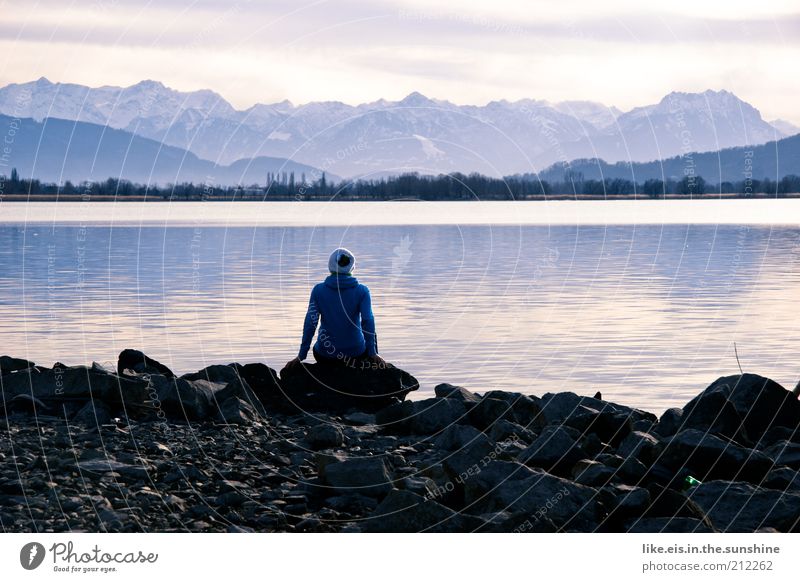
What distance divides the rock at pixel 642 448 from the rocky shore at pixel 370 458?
0.02m

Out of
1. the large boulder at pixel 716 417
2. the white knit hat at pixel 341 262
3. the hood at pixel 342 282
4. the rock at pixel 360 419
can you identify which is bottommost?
the rock at pixel 360 419

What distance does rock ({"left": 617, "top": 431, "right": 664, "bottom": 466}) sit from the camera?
13966 millimetres

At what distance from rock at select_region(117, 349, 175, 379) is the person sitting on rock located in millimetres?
3590

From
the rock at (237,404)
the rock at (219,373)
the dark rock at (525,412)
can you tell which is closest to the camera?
the rock at (237,404)

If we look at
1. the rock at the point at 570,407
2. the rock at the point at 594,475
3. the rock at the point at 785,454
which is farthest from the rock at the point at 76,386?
the rock at the point at 785,454

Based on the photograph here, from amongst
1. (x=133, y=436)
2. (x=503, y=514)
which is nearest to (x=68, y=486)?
(x=133, y=436)

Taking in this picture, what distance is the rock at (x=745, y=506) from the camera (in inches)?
472

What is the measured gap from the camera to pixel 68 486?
495 inches

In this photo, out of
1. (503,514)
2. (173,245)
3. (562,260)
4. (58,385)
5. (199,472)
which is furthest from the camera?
(173,245)

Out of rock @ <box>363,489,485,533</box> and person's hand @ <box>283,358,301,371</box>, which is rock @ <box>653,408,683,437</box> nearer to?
person's hand @ <box>283,358,301,371</box>

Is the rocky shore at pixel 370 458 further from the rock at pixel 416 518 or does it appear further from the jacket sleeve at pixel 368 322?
the jacket sleeve at pixel 368 322

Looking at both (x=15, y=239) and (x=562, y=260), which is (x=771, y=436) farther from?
(x=15, y=239)

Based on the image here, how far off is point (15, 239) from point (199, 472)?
6851 centimetres

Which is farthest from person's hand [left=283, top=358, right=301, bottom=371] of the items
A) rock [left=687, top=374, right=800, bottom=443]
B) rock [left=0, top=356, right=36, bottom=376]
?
rock [left=0, top=356, right=36, bottom=376]
